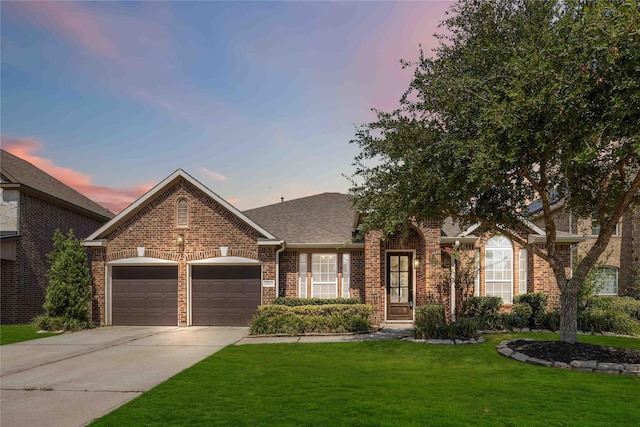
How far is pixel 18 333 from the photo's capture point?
51.4 feet

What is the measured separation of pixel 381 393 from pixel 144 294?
1258cm

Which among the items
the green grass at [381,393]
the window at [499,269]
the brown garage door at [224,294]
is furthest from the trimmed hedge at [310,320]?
the window at [499,269]

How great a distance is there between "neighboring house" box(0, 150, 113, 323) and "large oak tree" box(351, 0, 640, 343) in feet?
51.4

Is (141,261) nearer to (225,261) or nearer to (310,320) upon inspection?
(225,261)

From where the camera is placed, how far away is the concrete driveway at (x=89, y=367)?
698cm

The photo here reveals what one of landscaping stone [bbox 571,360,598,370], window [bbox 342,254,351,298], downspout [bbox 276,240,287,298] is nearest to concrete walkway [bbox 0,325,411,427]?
downspout [bbox 276,240,287,298]

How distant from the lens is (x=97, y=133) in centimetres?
1591

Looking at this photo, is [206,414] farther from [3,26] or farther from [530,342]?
[3,26]

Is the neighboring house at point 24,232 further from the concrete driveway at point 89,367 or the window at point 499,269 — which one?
the window at point 499,269

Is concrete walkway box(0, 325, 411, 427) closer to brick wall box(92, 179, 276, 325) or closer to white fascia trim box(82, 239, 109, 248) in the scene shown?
brick wall box(92, 179, 276, 325)

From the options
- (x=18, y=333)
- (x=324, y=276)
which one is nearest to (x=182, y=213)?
(x=324, y=276)

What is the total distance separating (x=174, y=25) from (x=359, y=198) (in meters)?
7.49

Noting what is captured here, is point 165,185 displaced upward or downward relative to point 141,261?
upward

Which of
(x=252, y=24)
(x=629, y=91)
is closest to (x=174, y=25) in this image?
(x=252, y=24)
